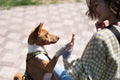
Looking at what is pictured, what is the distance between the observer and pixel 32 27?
6.41 m

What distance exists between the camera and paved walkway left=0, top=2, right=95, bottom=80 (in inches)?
202

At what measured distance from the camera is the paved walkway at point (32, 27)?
5125 millimetres

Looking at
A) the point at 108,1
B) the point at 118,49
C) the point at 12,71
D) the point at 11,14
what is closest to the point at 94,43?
the point at 118,49

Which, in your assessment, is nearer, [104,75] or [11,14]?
[104,75]

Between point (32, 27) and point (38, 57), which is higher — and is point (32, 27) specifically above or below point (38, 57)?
below

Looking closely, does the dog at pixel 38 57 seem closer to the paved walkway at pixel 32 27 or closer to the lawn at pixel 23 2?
the paved walkway at pixel 32 27

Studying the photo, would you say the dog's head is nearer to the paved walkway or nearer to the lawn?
the paved walkway

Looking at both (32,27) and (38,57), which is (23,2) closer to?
(32,27)

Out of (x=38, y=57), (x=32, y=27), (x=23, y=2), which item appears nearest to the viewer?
(x=38, y=57)

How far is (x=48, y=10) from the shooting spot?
732cm

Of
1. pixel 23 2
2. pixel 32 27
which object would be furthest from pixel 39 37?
pixel 23 2

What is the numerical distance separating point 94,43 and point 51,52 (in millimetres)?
3643

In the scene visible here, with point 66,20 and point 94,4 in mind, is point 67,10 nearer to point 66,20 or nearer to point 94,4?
point 66,20

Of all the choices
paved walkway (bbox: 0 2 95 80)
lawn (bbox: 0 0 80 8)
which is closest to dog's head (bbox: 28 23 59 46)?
paved walkway (bbox: 0 2 95 80)
